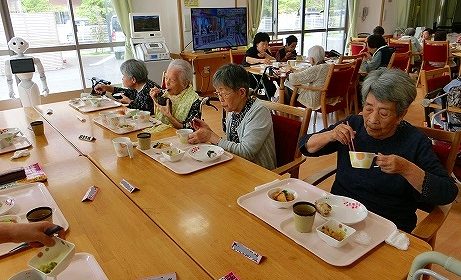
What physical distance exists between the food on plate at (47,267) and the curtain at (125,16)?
16.1 ft

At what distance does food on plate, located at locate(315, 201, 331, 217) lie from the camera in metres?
1.12

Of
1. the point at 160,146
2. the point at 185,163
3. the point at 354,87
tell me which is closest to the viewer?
the point at 185,163

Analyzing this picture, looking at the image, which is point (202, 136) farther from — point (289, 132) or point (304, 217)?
point (304, 217)

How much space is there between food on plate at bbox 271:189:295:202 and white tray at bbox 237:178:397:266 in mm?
30

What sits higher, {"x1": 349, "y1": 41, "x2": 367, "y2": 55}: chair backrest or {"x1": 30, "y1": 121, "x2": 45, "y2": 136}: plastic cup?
{"x1": 349, "y1": 41, "x2": 367, "y2": 55}: chair backrest

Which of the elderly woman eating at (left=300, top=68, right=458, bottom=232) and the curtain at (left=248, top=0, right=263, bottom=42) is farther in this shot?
the curtain at (left=248, top=0, right=263, bottom=42)

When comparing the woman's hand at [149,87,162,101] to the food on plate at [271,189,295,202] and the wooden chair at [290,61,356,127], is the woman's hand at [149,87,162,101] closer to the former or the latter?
the food on plate at [271,189,295,202]

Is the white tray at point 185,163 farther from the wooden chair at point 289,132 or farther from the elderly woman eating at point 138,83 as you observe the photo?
the elderly woman eating at point 138,83

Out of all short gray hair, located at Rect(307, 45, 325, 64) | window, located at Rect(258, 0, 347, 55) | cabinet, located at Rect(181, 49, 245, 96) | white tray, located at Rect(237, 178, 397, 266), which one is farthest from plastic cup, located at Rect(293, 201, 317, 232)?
window, located at Rect(258, 0, 347, 55)

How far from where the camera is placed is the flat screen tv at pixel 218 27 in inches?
221

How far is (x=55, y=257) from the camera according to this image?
0.84m

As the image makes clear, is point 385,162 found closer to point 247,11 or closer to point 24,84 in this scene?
point 24,84

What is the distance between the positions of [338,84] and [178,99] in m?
2.14

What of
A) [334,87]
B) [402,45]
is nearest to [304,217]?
[334,87]
